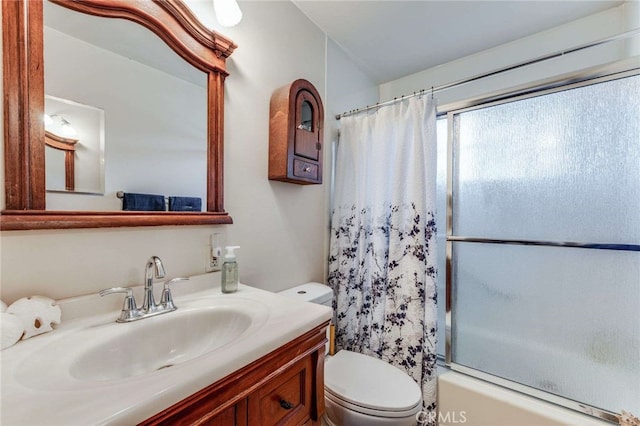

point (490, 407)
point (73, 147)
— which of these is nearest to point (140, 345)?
point (73, 147)

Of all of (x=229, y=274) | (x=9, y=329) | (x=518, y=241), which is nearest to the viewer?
(x=9, y=329)

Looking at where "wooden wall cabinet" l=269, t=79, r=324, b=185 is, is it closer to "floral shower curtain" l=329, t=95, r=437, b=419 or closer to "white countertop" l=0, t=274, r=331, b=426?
"floral shower curtain" l=329, t=95, r=437, b=419

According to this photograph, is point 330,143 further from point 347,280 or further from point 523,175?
point 523,175

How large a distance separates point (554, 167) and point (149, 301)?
1.84 metres

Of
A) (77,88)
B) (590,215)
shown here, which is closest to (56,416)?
(77,88)

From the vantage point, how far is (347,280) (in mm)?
1694

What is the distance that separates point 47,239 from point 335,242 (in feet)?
4.41

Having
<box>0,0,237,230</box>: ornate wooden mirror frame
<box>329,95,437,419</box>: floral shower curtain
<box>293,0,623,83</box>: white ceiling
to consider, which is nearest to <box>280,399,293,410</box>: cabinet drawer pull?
<box>0,0,237,230</box>: ornate wooden mirror frame

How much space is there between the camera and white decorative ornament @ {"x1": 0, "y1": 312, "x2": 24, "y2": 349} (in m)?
0.58

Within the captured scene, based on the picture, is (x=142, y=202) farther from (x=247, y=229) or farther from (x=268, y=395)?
(x=268, y=395)

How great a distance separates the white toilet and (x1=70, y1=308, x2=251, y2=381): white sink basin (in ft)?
1.76

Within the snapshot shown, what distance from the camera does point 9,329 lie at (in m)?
0.59

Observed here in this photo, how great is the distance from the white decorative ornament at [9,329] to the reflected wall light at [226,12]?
1.13m

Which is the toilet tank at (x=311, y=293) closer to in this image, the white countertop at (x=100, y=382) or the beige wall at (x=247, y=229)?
the beige wall at (x=247, y=229)
